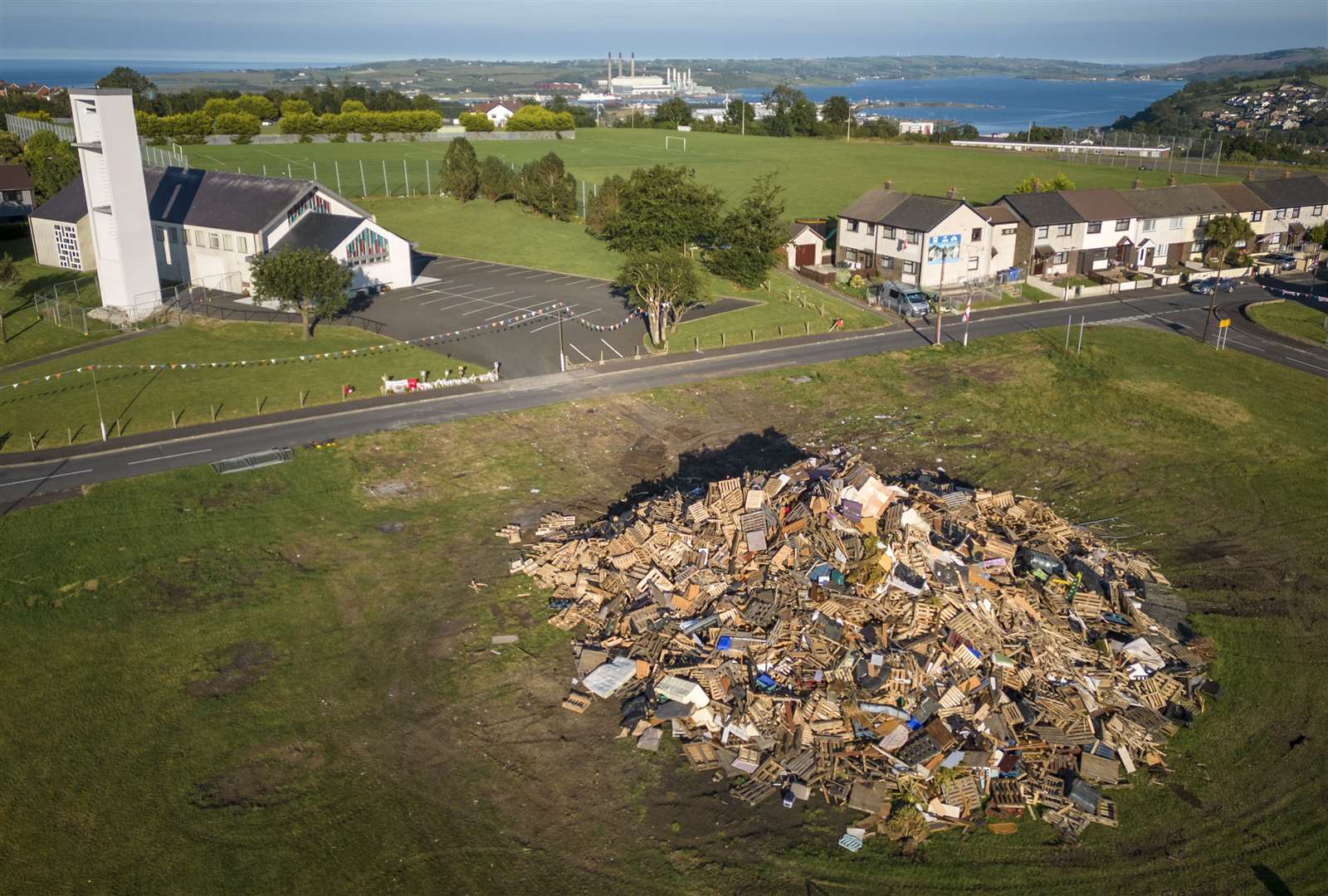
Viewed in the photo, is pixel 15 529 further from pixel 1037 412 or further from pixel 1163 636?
pixel 1037 412

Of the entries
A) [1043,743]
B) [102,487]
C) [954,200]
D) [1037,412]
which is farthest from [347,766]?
[954,200]

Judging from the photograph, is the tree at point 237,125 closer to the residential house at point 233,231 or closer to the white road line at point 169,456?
the residential house at point 233,231

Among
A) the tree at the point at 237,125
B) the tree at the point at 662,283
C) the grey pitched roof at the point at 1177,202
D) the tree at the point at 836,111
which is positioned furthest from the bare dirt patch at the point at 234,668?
the tree at the point at 836,111

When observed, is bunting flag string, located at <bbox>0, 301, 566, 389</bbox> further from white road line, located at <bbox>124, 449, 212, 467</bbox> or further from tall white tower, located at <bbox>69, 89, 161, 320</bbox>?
tall white tower, located at <bbox>69, 89, 161, 320</bbox>

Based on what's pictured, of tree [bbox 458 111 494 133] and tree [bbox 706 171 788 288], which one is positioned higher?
tree [bbox 458 111 494 133]

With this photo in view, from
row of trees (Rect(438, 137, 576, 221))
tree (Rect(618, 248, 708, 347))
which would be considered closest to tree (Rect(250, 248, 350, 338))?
tree (Rect(618, 248, 708, 347))

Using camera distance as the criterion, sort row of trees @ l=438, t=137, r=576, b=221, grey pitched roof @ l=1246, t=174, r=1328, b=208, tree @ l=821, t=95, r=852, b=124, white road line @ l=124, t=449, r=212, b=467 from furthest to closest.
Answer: tree @ l=821, t=95, r=852, b=124, row of trees @ l=438, t=137, r=576, b=221, grey pitched roof @ l=1246, t=174, r=1328, b=208, white road line @ l=124, t=449, r=212, b=467
